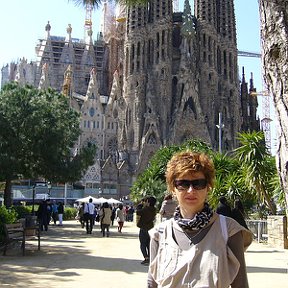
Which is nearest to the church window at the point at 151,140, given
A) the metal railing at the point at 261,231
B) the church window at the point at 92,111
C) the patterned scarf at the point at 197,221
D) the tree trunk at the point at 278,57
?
the church window at the point at 92,111

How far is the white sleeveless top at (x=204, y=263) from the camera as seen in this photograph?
243 cm

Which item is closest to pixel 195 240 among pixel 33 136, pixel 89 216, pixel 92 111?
pixel 89 216

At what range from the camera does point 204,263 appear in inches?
96.8

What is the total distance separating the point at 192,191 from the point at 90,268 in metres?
7.55

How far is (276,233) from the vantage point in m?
15.5

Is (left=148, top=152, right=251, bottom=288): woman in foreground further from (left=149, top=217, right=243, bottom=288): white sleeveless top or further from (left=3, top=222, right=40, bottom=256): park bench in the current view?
(left=3, top=222, right=40, bottom=256): park bench

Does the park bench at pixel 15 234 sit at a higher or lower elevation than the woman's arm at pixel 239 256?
lower

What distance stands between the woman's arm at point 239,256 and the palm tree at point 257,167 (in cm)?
1632

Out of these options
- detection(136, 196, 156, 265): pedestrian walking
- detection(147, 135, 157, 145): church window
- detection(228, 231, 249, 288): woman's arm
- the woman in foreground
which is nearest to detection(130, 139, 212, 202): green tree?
detection(136, 196, 156, 265): pedestrian walking

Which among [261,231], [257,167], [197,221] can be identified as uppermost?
[257,167]

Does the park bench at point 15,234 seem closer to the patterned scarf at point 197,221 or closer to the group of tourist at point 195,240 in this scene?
the group of tourist at point 195,240

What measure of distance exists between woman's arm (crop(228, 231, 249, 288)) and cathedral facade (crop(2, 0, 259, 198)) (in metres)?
55.2

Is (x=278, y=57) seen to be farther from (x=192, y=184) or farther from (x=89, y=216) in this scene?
(x=89, y=216)

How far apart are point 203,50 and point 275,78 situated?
62850mm
